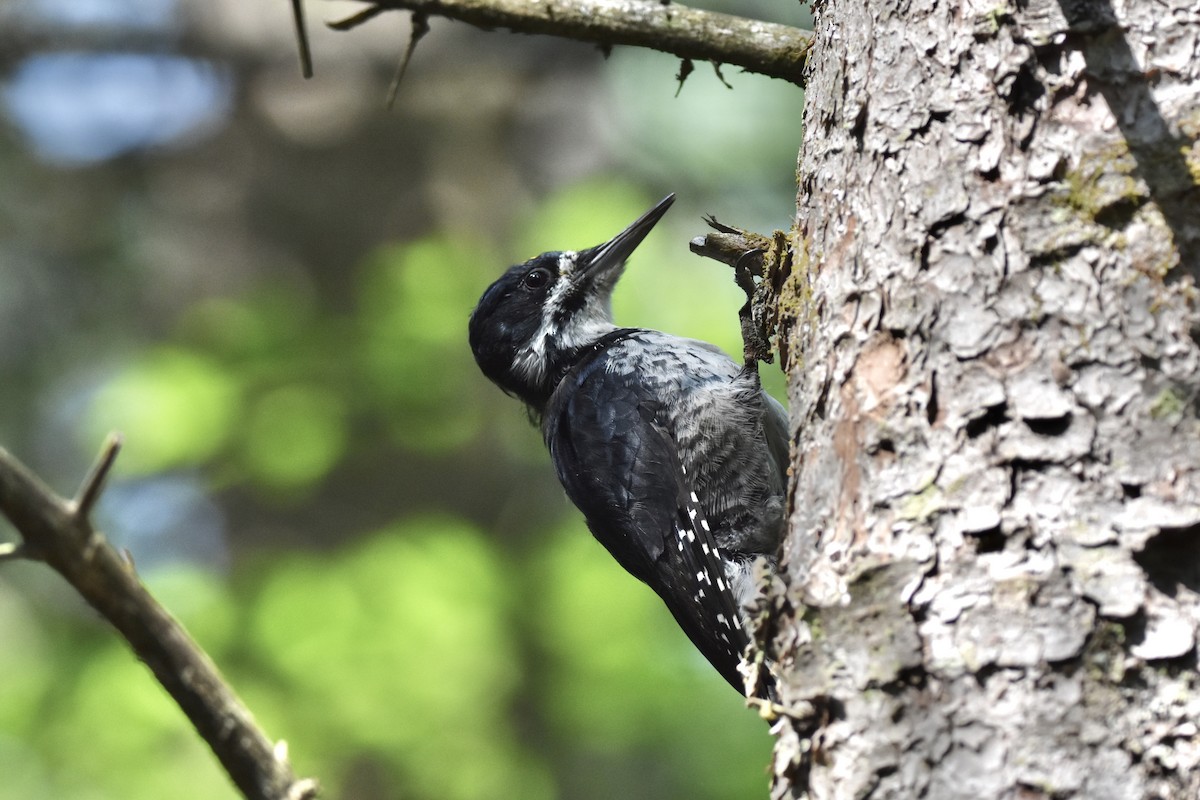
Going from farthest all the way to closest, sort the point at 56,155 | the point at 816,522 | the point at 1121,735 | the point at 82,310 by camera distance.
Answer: the point at 82,310 < the point at 56,155 < the point at 816,522 < the point at 1121,735

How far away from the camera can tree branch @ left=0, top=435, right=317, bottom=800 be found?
1.20 meters

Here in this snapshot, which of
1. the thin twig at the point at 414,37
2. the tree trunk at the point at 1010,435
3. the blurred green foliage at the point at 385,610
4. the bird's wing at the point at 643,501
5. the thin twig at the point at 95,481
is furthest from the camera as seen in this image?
the blurred green foliage at the point at 385,610

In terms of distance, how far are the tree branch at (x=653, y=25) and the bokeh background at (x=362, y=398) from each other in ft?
6.74

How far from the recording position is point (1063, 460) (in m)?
1.49

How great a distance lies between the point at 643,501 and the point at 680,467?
17cm

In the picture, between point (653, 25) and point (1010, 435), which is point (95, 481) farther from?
point (653, 25)

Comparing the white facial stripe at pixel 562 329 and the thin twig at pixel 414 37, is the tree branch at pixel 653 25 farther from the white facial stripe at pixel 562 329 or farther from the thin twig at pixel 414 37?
the white facial stripe at pixel 562 329

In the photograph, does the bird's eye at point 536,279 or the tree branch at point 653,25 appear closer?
the tree branch at point 653,25

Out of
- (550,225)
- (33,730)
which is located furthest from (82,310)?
(550,225)

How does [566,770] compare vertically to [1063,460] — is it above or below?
below

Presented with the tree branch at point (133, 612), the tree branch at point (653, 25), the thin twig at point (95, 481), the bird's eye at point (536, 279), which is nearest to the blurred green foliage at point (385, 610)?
the bird's eye at point (536, 279)

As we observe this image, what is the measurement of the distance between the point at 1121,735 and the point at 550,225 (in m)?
4.55

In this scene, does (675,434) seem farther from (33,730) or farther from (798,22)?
(798,22)

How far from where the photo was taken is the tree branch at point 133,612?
1.20 m
